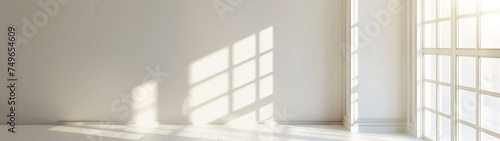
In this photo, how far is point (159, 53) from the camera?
6.86 m

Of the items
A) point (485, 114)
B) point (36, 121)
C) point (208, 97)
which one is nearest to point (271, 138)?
point (208, 97)

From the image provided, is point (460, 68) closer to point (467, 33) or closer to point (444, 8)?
point (467, 33)

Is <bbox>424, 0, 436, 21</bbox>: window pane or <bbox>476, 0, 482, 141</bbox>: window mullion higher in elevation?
<bbox>424, 0, 436, 21</bbox>: window pane

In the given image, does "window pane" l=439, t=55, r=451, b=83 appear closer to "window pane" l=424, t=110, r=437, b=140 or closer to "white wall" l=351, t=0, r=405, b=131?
"window pane" l=424, t=110, r=437, b=140

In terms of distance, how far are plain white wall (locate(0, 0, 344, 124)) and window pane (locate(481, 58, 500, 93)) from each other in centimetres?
270

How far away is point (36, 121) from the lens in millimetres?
6926

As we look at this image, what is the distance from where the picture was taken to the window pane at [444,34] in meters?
4.95

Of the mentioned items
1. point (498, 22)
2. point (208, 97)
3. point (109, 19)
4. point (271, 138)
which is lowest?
point (271, 138)

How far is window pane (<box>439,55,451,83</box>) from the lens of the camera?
4.93 metres

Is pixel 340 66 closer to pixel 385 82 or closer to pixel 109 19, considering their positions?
pixel 385 82

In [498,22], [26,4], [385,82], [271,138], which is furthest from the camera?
[26,4]

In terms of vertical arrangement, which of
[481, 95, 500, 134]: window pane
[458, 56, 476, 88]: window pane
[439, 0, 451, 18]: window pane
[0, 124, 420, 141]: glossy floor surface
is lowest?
[0, 124, 420, 141]: glossy floor surface

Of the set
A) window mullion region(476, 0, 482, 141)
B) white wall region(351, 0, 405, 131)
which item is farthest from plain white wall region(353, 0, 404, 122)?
window mullion region(476, 0, 482, 141)

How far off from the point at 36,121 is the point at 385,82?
452 cm
